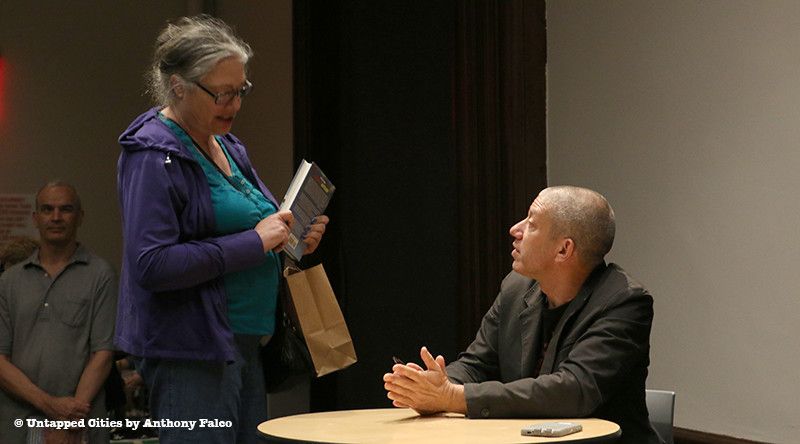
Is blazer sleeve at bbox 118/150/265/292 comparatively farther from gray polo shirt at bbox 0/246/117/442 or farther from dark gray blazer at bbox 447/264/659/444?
gray polo shirt at bbox 0/246/117/442

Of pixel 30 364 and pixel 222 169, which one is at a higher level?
pixel 222 169

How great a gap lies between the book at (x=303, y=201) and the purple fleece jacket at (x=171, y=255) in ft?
1.01

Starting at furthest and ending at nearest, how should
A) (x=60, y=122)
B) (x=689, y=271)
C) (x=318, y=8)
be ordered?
(x=60, y=122) < (x=318, y=8) < (x=689, y=271)

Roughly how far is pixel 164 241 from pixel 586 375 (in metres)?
1.04

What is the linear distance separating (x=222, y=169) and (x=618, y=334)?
1090 mm

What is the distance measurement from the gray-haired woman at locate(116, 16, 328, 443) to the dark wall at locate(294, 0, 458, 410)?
1940 mm

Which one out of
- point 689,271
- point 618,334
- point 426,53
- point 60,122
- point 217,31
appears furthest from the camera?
point 60,122

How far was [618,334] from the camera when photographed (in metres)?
2.67

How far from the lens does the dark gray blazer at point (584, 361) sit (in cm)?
257

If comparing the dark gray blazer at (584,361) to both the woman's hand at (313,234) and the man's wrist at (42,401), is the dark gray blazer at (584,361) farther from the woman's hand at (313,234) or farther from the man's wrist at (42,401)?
the man's wrist at (42,401)

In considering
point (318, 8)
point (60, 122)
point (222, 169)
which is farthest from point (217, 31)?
point (60, 122)

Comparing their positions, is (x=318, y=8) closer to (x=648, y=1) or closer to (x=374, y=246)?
(x=374, y=246)

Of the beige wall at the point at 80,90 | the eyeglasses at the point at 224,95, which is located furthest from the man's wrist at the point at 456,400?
the beige wall at the point at 80,90

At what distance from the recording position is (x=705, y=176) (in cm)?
361
